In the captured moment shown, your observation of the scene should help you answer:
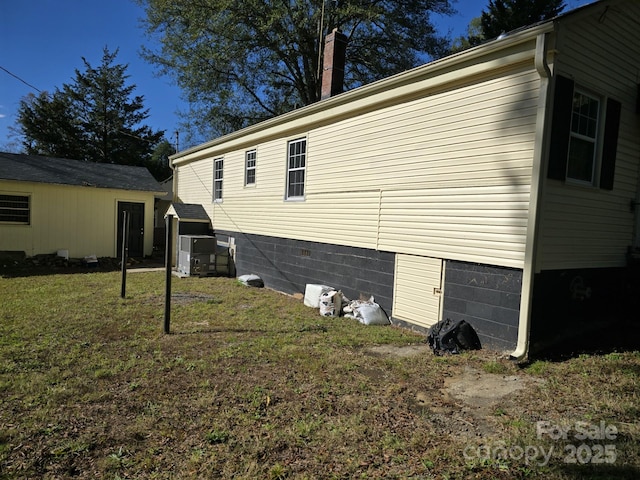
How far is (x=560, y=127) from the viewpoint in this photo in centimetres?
520

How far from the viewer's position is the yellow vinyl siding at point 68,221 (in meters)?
13.3

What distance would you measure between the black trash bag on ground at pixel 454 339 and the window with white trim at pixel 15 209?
13.6 metres

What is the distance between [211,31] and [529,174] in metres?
17.6

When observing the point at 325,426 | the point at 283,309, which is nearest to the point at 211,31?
the point at 283,309

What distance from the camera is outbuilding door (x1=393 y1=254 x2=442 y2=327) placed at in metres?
6.41

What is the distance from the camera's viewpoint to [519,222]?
5188 millimetres

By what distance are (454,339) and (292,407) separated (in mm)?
2733

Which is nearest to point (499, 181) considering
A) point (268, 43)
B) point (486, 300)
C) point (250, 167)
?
point (486, 300)

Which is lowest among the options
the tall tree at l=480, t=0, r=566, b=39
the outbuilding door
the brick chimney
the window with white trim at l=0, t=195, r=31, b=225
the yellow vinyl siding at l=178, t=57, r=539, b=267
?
the outbuilding door

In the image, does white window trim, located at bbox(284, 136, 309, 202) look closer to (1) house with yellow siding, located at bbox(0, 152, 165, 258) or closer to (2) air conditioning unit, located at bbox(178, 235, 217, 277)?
(2) air conditioning unit, located at bbox(178, 235, 217, 277)

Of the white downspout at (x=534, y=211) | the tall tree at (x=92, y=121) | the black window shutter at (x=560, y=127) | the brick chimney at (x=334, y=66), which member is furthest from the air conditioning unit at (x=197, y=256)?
the tall tree at (x=92, y=121)

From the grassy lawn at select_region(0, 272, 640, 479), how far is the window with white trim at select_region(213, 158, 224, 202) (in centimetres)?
770

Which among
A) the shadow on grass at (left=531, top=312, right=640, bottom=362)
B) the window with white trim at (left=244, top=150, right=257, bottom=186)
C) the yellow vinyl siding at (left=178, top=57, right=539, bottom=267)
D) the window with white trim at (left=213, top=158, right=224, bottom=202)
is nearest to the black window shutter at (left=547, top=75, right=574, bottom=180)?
the yellow vinyl siding at (left=178, top=57, right=539, bottom=267)

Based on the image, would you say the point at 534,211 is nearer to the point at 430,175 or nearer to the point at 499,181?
the point at 499,181
